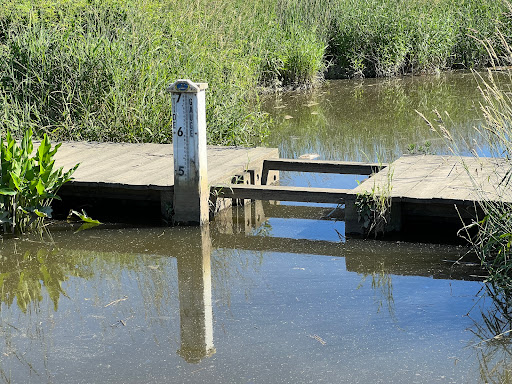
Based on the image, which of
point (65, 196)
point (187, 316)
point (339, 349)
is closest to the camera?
point (339, 349)

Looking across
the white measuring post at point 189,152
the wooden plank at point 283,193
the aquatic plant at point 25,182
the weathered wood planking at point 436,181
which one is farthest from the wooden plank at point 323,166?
the aquatic plant at point 25,182

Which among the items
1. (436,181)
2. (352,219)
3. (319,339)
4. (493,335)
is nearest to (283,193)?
(352,219)

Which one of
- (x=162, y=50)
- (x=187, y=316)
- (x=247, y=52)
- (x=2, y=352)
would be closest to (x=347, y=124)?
(x=247, y=52)

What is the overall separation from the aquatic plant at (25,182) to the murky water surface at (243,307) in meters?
0.26

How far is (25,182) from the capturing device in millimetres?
7129

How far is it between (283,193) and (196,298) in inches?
74.1

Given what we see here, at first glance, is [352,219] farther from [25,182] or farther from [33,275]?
[25,182]

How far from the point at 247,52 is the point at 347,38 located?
391 cm

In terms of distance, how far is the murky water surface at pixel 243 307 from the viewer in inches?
181

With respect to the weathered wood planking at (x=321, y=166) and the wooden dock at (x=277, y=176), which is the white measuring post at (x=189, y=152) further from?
the weathered wood planking at (x=321, y=166)

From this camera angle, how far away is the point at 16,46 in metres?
9.90

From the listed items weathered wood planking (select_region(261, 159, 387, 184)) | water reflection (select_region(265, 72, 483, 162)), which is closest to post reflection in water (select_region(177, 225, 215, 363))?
weathered wood planking (select_region(261, 159, 387, 184))

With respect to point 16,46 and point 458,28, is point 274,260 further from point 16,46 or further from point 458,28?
point 458,28

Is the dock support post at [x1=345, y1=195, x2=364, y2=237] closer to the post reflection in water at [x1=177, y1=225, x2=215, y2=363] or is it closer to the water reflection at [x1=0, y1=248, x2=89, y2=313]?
the post reflection in water at [x1=177, y1=225, x2=215, y2=363]
